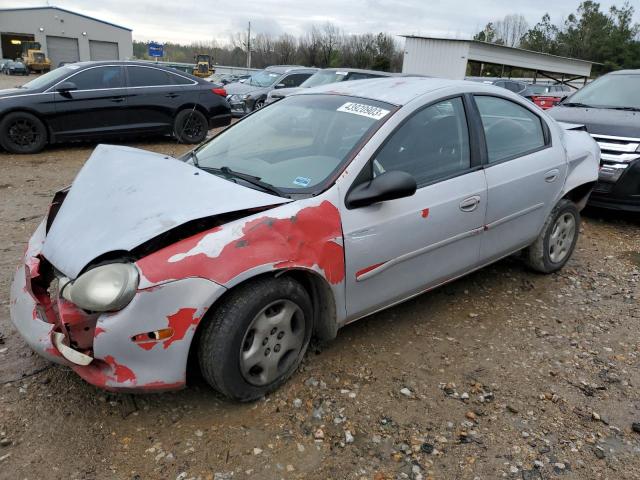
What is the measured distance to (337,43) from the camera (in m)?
70.4

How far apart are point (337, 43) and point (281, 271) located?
7313cm

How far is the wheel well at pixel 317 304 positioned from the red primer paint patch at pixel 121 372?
294 millimetres

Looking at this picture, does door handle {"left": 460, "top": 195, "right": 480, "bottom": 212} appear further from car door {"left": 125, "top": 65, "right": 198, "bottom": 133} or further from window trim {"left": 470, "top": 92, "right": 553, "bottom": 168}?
car door {"left": 125, "top": 65, "right": 198, "bottom": 133}

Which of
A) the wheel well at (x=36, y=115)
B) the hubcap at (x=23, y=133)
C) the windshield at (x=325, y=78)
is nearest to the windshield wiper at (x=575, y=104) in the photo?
the windshield at (x=325, y=78)

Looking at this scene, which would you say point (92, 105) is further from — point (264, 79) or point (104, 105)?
point (264, 79)

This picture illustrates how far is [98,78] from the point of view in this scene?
29.2ft

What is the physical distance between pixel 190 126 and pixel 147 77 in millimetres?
1154

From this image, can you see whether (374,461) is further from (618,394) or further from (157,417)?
(618,394)

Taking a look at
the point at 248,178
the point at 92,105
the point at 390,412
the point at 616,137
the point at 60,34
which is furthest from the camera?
the point at 60,34

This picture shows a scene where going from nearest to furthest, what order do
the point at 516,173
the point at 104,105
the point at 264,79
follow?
the point at 516,173
the point at 104,105
the point at 264,79

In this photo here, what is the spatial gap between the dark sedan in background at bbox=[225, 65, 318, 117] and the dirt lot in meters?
10.9

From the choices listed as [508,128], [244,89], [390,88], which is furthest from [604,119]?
[244,89]

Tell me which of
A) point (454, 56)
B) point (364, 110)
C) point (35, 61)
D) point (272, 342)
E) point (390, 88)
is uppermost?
point (454, 56)

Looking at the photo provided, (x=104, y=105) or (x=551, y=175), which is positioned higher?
(x=551, y=175)
